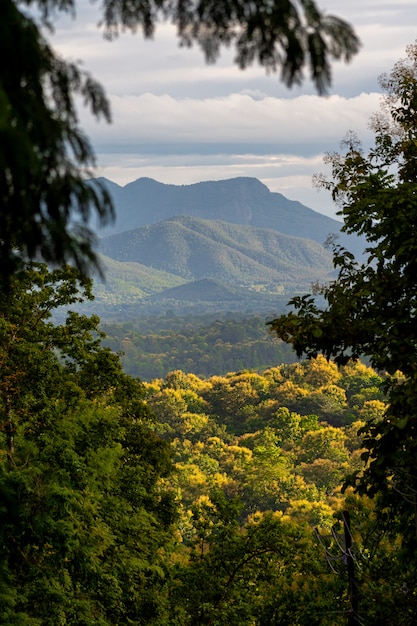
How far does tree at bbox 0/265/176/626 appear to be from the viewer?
12.3m

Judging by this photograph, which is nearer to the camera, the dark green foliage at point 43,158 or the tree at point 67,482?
the dark green foliage at point 43,158

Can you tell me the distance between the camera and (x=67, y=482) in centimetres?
1338

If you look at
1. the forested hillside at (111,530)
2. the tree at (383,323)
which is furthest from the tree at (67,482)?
the tree at (383,323)

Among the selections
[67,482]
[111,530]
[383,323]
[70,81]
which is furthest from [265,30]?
[111,530]

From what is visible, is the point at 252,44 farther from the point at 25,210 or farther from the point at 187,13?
the point at 25,210

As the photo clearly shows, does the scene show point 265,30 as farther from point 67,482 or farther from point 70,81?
point 67,482

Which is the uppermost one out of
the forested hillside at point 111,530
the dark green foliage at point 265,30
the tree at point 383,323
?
the dark green foliage at point 265,30

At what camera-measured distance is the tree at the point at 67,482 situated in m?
12.3

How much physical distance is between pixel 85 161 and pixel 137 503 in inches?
653

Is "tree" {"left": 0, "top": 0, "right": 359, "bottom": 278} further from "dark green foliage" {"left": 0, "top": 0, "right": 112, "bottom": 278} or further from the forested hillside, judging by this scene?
the forested hillside

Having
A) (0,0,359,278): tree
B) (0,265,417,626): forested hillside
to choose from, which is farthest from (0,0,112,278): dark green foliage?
(0,265,417,626): forested hillside

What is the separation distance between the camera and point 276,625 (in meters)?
14.7

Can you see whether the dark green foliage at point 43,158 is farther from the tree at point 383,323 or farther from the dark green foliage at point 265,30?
the tree at point 383,323

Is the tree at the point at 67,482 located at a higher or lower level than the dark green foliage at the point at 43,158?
lower
